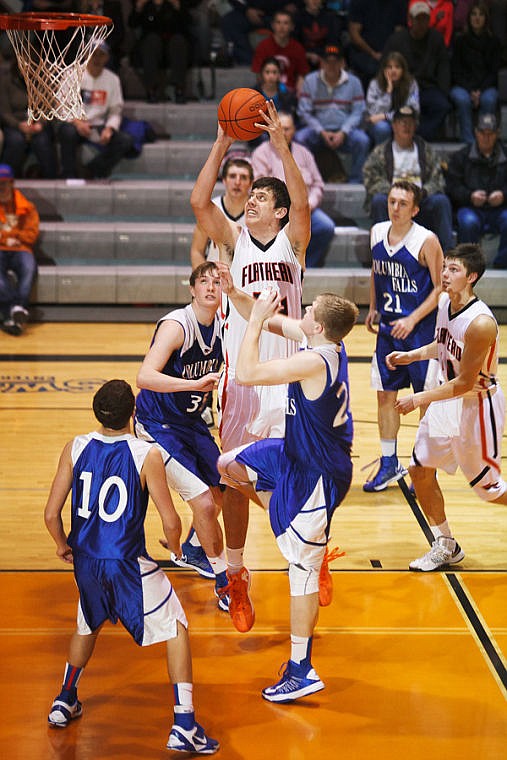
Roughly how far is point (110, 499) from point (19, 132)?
888cm

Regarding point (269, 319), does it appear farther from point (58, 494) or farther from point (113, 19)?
point (113, 19)

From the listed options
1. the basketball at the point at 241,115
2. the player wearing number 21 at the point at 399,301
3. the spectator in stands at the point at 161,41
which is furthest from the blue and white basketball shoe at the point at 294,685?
the spectator in stands at the point at 161,41

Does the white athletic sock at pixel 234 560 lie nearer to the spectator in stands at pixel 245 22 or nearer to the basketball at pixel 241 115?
the basketball at pixel 241 115

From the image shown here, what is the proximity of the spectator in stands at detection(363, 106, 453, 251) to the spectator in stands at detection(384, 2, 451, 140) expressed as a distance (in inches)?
70.2

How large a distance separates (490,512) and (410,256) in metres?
1.64

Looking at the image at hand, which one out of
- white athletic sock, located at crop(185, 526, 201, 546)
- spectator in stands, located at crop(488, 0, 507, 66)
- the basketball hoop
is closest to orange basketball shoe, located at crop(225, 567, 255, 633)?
white athletic sock, located at crop(185, 526, 201, 546)

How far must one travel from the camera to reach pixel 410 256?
6625 mm

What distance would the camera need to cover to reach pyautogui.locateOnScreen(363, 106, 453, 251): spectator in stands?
1070 centimetres

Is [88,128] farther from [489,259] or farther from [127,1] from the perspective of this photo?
[489,259]

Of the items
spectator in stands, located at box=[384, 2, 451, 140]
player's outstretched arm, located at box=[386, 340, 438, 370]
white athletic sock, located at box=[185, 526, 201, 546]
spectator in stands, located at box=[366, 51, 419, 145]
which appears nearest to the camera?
player's outstretched arm, located at box=[386, 340, 438, 370]

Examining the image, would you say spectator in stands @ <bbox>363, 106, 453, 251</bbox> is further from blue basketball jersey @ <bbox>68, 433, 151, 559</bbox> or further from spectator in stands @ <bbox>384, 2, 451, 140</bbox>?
blue basketball jersey @ <bbox>68, 433, 151, 559</bbox>

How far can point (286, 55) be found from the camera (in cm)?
1261

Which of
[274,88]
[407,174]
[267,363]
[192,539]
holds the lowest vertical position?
[192,539]

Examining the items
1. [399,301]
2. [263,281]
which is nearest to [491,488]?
[263,281]
